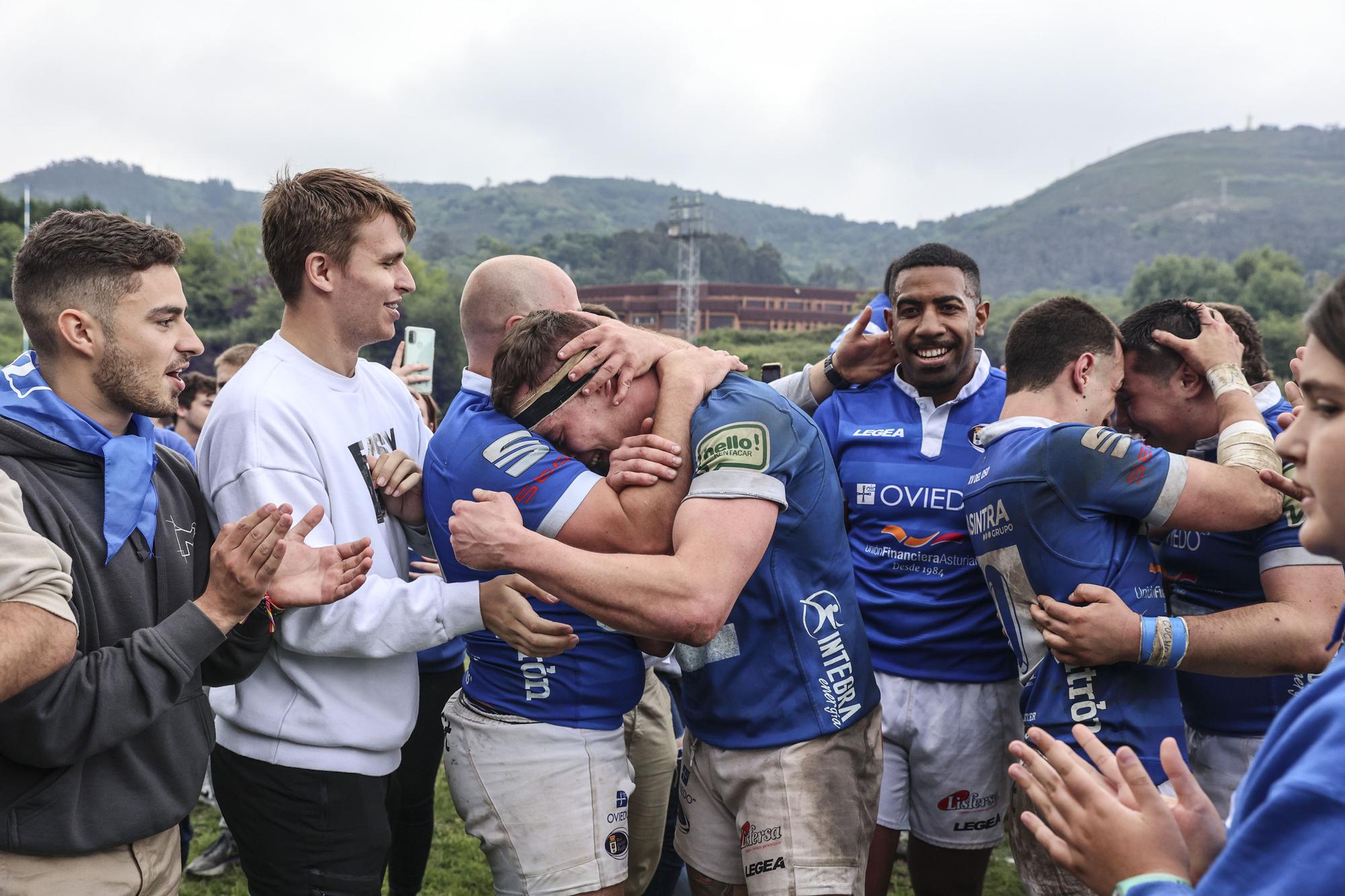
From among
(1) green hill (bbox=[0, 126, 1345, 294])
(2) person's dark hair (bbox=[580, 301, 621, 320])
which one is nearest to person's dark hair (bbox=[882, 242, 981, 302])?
(2) person's dark hair (bbox=[580, 301, 621, 320])

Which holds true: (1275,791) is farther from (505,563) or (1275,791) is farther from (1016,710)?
(1016,710)

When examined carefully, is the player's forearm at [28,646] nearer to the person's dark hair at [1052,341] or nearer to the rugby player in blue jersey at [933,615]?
the rugby player in blue jersey at [933,615]

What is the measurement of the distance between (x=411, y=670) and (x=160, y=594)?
0.79 meters

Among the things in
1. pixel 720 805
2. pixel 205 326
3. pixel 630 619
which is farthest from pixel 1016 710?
pixel 205 326

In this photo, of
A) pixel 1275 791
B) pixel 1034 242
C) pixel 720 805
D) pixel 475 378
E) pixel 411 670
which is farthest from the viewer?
pixel 1034 242

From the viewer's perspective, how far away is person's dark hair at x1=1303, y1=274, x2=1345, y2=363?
1.34m

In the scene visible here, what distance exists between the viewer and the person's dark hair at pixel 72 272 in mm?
2562

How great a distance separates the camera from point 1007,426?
118 inches

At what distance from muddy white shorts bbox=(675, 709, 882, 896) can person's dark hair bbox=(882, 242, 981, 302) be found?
2.01 m

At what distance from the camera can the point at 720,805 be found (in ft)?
9.13

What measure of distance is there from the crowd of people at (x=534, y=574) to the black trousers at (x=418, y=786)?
97cm

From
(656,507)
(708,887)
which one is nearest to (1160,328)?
(656,507)

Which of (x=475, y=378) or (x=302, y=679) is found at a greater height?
(x=475, y=378)

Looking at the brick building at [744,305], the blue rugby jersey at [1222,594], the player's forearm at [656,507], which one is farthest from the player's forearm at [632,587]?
the brick building at [744,305]
